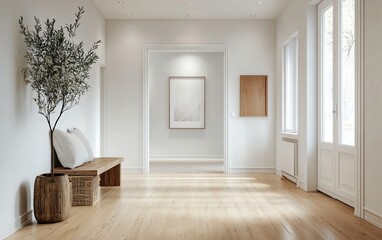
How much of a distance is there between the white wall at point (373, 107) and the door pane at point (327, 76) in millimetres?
1293

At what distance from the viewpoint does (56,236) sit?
348 centimetres

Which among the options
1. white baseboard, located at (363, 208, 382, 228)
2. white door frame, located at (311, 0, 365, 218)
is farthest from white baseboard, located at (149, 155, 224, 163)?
white baseboard, located at (363, 208, 382, 228)

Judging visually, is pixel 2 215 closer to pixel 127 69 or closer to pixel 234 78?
pixel 127 69

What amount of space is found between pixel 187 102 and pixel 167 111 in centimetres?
56

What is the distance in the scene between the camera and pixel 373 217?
152 inches

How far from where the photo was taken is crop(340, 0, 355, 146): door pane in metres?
4.60

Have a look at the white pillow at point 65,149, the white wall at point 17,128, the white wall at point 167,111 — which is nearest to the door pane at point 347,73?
the white pillow at point 65,149

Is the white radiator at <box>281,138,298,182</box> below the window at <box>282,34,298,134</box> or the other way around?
below

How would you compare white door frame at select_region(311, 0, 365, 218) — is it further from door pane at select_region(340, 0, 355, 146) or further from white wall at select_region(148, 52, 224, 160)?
white wall at select_region(148, 52, 224, 160)

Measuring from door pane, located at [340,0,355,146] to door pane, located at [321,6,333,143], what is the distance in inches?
16.0

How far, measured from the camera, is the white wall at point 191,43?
7.79 m

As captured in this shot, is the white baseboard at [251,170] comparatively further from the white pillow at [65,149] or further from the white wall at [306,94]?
the white pillow at [65,149]

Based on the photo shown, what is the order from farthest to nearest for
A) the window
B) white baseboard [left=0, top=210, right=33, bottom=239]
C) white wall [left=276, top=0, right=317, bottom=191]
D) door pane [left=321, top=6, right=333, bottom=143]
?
the window → white wall [left=276, top=0, right=317, bottom=191] → door pane [left=321, top=6, right=333, bottom=143] → white baseboard [left=0, top=210, right=33, bottom=239]

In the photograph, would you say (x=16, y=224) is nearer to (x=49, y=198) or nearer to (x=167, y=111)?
(x=49, y=198)
